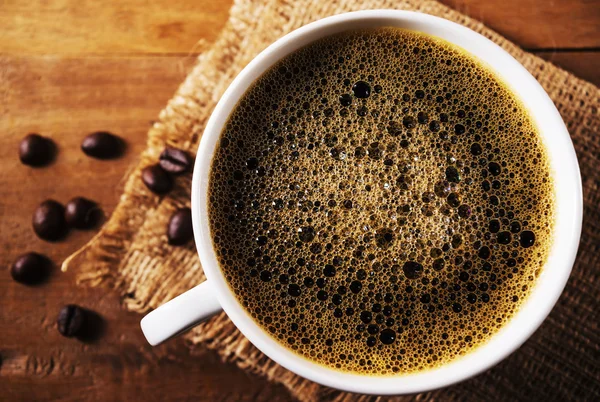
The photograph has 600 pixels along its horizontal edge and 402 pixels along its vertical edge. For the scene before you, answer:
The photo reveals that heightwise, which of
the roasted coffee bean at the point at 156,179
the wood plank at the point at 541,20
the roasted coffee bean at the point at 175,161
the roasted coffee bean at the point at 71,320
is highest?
the wood plank at the point at 541,20

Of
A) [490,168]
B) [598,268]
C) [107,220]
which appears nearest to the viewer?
[490,168]

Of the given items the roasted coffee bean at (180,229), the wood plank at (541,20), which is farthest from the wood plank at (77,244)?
the wood plank at (541,20)

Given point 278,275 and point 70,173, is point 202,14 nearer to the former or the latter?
point 70,173

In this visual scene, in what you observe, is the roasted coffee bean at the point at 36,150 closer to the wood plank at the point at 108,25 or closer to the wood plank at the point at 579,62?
the wood plank at the point at 108,25

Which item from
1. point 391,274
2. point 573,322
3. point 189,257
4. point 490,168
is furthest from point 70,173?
point 573,322

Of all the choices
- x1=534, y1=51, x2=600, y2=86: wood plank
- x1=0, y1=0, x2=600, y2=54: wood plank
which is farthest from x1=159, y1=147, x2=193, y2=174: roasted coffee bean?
x1=534, y1=51, x2=600, y2=86: wood plank

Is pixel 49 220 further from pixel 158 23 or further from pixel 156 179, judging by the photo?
pixel 158 23

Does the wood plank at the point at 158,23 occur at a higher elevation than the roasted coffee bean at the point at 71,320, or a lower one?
higher
